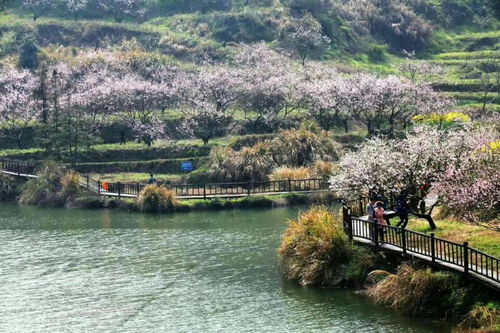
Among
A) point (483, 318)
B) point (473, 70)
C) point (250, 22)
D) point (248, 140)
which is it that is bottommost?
point (483, 318)

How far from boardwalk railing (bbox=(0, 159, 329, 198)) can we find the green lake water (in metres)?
8.21

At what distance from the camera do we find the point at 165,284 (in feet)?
143

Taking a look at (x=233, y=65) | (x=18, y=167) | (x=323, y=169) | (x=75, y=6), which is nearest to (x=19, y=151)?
(x=18, y=167)

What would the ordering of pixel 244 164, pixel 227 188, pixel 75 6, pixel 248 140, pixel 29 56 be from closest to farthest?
1. pixel 227 188
2. pixel 244 164
3. pixel 248 140
4. pixel 29 56
5. pixel 75 6

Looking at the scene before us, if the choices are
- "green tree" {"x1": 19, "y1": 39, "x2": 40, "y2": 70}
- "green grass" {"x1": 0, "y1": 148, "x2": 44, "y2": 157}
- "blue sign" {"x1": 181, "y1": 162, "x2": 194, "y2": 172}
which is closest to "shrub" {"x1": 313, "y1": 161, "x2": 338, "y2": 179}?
"blue sign" {"x1": 181, "y1": 162, "x2": 194, "y2": 172}

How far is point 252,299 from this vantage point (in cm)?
3938

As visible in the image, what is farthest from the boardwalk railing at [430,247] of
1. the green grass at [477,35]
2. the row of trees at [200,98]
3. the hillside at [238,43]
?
the green grass at [477,35]

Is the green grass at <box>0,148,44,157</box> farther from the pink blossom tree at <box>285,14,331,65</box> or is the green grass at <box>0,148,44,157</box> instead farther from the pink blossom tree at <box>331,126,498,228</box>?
the pink blossom tree at <box>331,126,498,228</box>

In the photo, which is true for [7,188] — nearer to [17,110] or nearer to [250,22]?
[17,110]

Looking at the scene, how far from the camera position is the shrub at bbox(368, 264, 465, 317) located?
1344 inches

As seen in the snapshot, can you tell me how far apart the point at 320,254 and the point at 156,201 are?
33.0 m

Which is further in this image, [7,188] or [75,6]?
[75,6]

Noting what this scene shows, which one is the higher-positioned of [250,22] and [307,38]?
[250,22]

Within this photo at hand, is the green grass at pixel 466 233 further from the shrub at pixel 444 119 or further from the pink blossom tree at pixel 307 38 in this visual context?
the pink blossom tree at pixel 307 38
